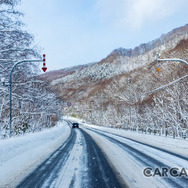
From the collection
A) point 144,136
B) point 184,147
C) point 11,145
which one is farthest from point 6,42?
point 144,136

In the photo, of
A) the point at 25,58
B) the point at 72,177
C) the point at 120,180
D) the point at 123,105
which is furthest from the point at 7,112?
the point at 123,105

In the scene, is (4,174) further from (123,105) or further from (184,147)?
(123,105)

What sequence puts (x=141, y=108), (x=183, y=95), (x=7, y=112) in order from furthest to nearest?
(x=141, y=108) < (x=183, y=95) < (x=7, y=112)

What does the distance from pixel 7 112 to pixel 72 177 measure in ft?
41.1

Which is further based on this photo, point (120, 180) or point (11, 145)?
point (11, 145)

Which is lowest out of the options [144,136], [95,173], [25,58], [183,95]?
[144,136]

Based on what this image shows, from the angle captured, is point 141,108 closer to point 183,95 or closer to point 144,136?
point 183,95

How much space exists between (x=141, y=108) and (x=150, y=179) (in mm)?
41536

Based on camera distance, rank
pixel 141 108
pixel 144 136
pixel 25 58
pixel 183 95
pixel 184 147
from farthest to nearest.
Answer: pixel 141 108
pixel 183 95
pixel 144 136
pixel 25 58
pixel 184 147

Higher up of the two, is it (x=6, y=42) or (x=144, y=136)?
(x=6, y=42)

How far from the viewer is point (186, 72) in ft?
87.9

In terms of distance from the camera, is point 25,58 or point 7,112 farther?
point 7,112

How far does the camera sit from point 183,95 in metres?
25.3

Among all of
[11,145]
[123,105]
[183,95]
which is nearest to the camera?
[11,145]
